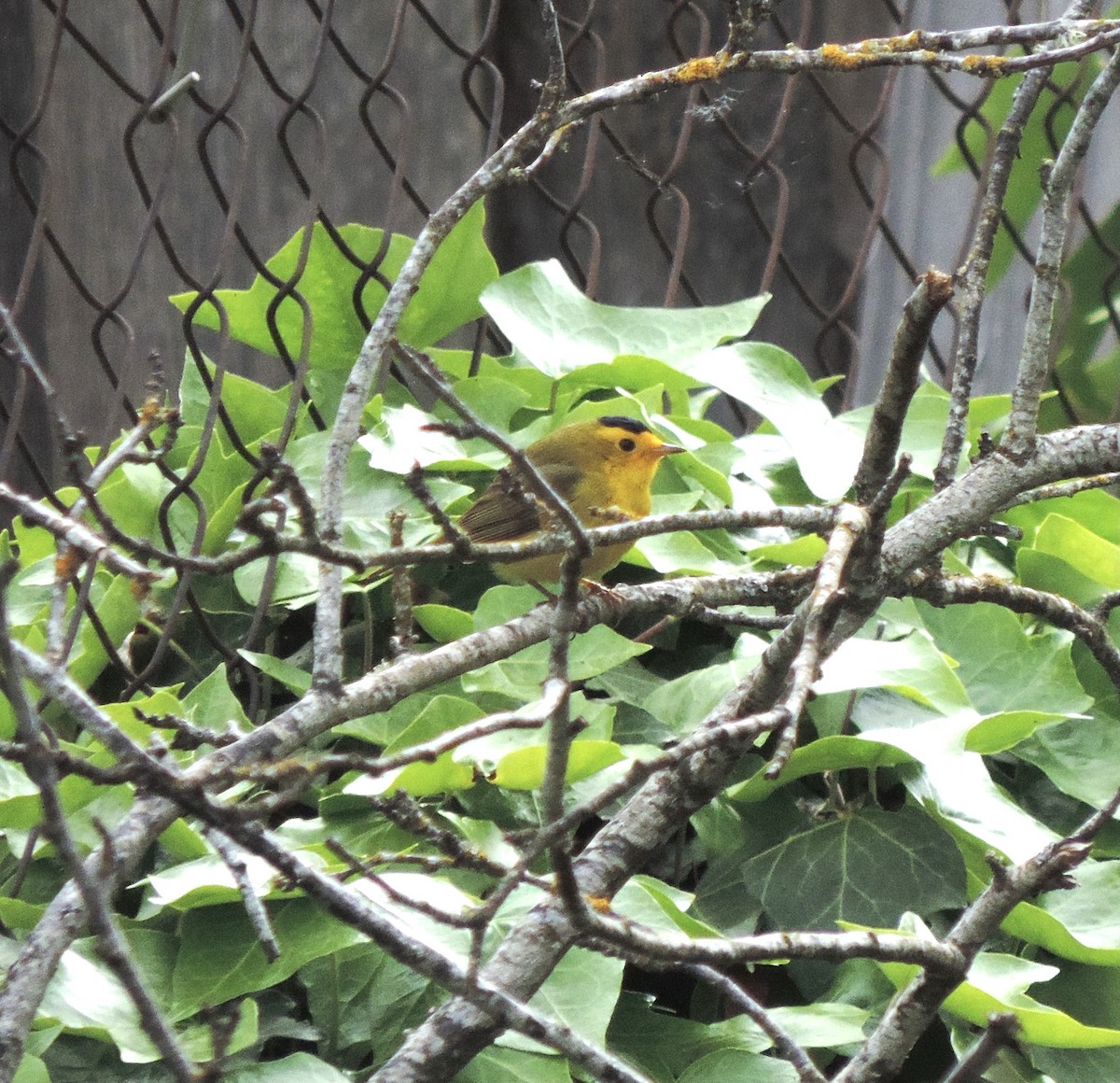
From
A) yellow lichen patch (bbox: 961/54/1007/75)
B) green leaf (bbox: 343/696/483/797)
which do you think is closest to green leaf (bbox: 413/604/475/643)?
green leaf (bbox: 343/696/483/797)

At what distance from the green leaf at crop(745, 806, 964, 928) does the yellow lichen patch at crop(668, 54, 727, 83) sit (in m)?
0.96

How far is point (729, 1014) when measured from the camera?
5.50 feet

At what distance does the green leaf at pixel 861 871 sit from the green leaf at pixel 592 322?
102 cm

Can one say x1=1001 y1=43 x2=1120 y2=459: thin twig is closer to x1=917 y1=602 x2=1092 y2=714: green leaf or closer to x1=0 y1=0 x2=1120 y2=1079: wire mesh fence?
x1=917 y1=602 x2=1092 y2=714: green leaf

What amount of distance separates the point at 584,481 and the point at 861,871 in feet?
5.29

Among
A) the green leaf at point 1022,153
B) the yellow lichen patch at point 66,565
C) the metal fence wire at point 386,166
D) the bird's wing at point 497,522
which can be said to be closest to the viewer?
the yellow lichen patch at point 66,565

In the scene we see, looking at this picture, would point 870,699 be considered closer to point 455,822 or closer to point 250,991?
point 455,822

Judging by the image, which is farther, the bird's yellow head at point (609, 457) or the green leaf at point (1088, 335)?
the green leaf at point (1088, 335)

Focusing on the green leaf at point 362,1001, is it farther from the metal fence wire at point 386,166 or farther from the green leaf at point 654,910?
the metal fence wire at point 386,166

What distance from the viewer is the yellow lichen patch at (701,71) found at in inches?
52.3

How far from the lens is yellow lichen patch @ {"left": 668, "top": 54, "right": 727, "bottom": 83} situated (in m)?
1.33

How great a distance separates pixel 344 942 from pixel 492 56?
2.91 m

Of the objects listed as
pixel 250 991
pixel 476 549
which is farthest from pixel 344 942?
pixel 476 549

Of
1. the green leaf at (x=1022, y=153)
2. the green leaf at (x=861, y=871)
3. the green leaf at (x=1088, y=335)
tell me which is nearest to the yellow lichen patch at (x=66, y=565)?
the green leaf at (x=861, y=871)
